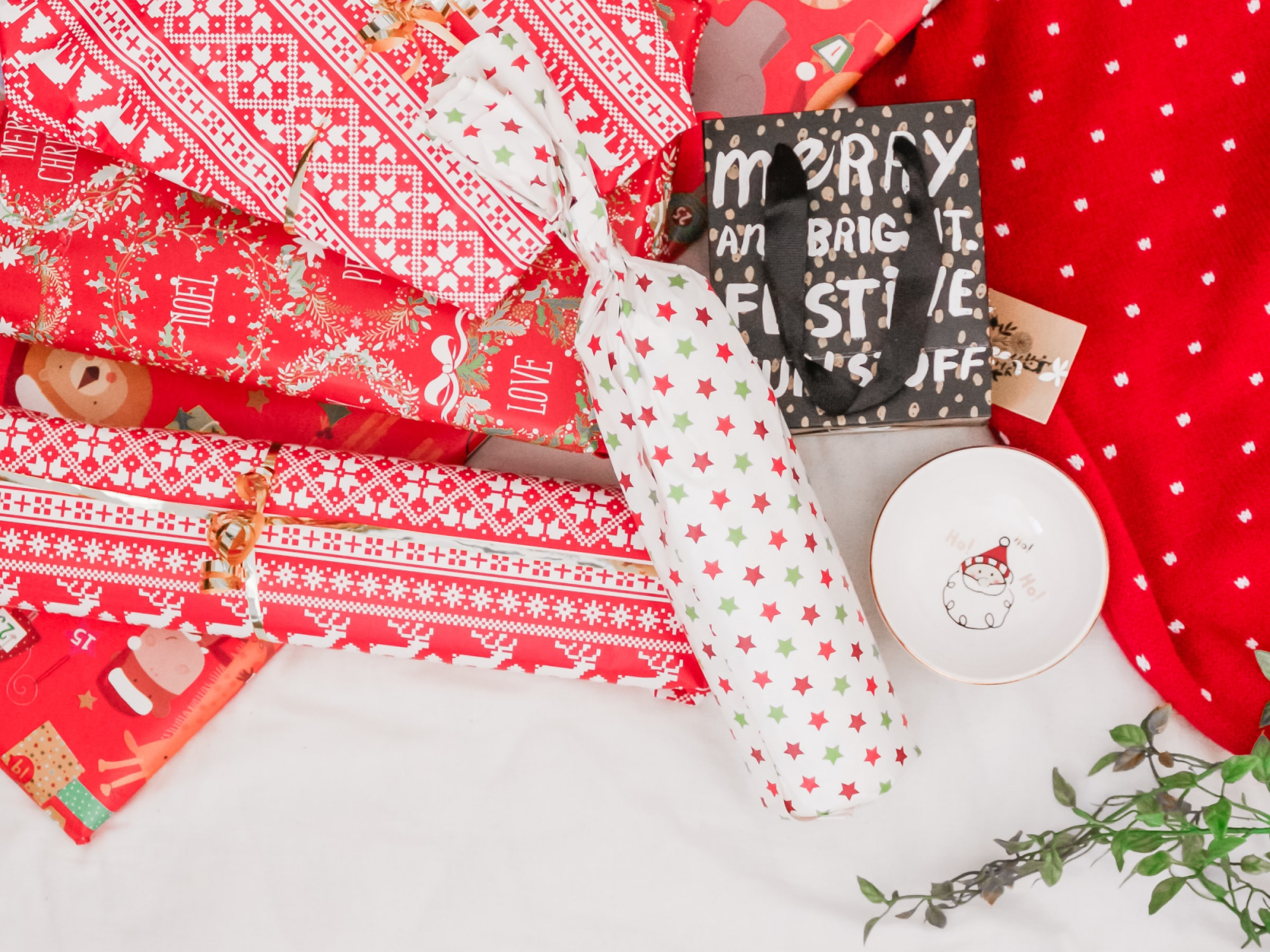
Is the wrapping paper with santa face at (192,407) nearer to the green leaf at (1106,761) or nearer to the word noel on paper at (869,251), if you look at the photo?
the word noel on paper at (869,251)

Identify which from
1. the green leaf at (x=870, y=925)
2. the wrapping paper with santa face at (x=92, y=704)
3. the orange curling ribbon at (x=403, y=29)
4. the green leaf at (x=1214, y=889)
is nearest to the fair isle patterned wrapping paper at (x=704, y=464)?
the orange curling ribbon at (x=403, y=29)

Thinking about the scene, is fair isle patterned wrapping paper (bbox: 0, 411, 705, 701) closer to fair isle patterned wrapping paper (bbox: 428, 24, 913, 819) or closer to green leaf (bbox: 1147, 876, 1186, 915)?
fair isle patterned wrapping paper (bbox: 428, 24, 913, 819)

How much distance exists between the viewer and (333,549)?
0.67 meters

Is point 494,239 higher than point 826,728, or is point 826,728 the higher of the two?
point 494,239

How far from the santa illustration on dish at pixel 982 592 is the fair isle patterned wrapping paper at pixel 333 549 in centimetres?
24

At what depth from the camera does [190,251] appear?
0.67 metres

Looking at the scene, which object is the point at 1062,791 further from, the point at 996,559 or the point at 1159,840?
the point at 996,559

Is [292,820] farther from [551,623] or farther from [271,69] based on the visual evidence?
[271,69]

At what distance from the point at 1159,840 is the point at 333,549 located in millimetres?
658

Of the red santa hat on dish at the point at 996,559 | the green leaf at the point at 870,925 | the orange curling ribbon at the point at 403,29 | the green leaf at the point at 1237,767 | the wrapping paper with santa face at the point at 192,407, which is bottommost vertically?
the green leaf at the point at 870,925

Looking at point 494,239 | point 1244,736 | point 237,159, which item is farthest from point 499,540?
point 1244,736

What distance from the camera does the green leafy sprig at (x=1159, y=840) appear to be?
64 centimetres

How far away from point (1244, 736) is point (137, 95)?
982 mm

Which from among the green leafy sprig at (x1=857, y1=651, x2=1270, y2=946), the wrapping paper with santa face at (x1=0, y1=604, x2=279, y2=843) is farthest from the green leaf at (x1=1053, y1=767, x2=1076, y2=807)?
the wrapping paper with santa face at (x1=0, y1=604, x2=279, y2=843)
